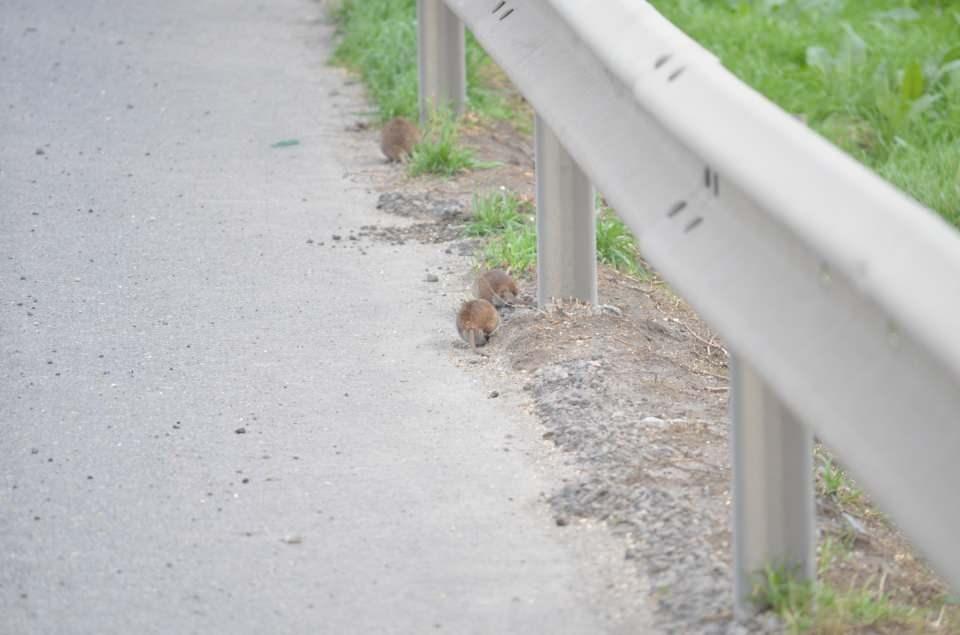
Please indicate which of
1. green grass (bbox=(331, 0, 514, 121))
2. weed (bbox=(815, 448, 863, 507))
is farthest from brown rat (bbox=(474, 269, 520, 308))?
green grass (bbox=(331, 0, 514, 121))

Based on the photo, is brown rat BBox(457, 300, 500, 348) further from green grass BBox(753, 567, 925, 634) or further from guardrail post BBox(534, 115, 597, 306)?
green grass BBox(753, 567, 925, 634)

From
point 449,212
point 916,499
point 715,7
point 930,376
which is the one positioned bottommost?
point 715,7

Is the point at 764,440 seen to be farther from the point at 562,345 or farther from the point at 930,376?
the point at 562,345

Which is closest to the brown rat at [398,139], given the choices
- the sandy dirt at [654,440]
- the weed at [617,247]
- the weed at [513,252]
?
the sandy dirt at [654,440]

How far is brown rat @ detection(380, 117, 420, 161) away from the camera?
7.16 metres

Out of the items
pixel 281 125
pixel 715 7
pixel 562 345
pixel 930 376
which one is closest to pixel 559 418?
pixel 562 345

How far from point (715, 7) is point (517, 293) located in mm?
6870

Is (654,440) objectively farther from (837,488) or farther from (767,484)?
(767,484)

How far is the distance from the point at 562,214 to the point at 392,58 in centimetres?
381

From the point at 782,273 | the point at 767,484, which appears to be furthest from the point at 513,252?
the point at 782,273

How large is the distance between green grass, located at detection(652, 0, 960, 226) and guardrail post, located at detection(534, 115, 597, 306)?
10.2ft

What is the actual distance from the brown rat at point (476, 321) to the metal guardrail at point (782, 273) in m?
0.89

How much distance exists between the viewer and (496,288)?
17.4 feet

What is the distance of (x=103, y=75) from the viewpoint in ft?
28.3
